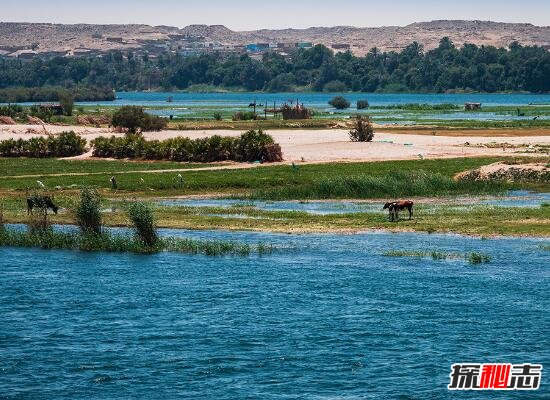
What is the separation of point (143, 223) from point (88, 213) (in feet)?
8.71

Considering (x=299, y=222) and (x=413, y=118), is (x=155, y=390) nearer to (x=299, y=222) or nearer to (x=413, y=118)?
(x=299, y=222)

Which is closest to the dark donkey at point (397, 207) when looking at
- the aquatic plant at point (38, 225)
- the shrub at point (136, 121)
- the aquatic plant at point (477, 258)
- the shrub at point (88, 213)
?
the aquatic plant at point (477, 258)

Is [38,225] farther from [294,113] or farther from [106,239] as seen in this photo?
[294,113]

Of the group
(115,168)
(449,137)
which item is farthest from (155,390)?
(449,137)

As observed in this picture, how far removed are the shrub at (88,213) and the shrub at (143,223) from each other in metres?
1.85

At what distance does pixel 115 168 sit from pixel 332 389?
1951 inches

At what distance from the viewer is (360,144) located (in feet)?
284

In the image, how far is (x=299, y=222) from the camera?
164 feet

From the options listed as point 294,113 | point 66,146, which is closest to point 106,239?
point 66,146

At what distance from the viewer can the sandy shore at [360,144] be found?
263 ft

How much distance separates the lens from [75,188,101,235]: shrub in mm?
44625

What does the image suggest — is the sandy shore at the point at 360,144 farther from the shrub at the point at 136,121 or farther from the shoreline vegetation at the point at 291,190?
the shoreline vegetation at the point at 291,190

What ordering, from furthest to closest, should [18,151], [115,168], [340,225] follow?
[18,151], [115,168], [340,225]

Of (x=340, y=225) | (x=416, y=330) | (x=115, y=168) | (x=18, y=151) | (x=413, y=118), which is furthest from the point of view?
(x=413, y=118)
